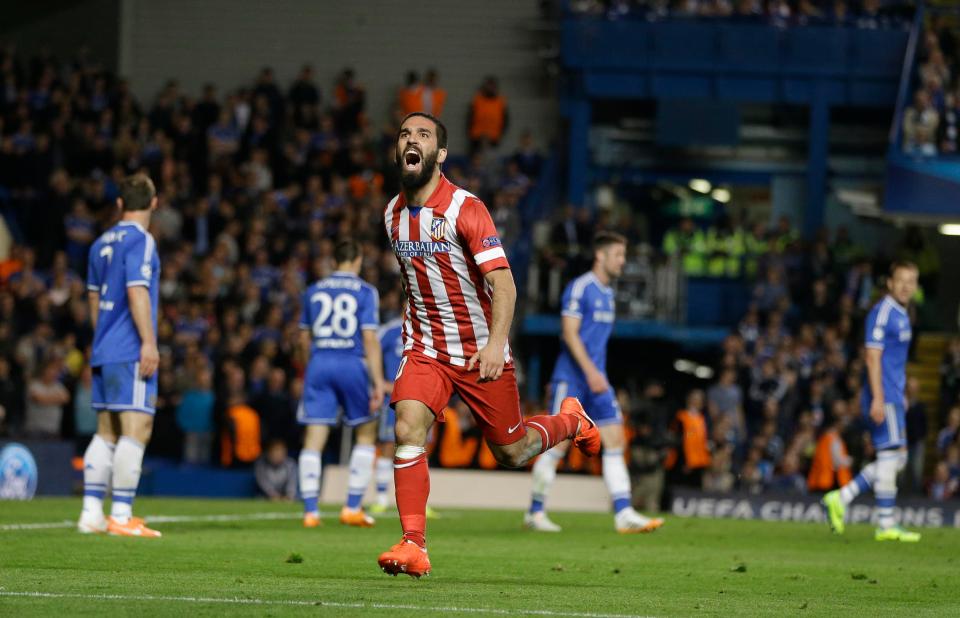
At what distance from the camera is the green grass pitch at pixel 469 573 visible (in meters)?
7.54

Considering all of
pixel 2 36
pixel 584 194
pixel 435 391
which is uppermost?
pixel 2 36

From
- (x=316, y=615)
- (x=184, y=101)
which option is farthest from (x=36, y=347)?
(x=316, y=615)

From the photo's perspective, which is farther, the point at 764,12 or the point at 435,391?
the point at 764,12

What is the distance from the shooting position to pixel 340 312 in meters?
14.2

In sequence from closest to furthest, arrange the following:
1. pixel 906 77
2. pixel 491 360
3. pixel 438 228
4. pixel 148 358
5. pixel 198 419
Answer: pixel 491 360 < pixel 438 228 < pixel 148 358 < pixel 198 419 < pixel 906 77

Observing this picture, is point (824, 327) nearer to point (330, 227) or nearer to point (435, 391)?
point (330, 227)

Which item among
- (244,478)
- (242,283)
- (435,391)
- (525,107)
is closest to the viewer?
(435,391)

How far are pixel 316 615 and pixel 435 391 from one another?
6.28ft

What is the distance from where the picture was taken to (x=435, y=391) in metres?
8.61

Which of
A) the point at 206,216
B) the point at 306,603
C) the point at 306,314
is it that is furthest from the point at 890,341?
the point at 206,216

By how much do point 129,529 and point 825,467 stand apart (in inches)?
511

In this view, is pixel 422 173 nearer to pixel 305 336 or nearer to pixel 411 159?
pixel 411 159

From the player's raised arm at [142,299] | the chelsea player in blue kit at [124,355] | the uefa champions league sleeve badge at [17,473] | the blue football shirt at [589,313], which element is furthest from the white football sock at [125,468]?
the uefa champions league sleeve badge at [17,473]

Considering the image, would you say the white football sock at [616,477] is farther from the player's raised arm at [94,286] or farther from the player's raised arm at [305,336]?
the player's raised arm at [94,286]
